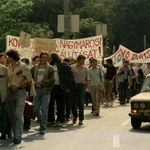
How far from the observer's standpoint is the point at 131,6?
6031cm

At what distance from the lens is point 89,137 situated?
883 cm

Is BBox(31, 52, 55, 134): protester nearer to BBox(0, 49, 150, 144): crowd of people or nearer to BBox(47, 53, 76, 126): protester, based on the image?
BBox(0, 49, 150, 144): crowd of people

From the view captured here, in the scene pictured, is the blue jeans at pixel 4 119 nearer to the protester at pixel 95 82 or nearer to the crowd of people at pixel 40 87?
the crowd of people at pixel 40 87

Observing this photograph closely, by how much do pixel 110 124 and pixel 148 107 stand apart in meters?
1.79

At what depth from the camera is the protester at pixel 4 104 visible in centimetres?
808

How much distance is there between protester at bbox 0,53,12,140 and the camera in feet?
26.5

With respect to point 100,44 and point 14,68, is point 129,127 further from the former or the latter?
point 100,44

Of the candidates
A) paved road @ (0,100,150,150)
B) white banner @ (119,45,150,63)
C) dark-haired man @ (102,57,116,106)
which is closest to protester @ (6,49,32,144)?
paved road @ (0,100,150,150)

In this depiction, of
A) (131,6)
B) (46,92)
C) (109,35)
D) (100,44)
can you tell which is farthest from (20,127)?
(131,6)

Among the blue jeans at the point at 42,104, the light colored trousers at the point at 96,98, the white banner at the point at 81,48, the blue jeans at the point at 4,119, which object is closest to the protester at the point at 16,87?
the blue jeans at the point at 4,119

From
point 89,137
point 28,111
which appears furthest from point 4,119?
point 89,137

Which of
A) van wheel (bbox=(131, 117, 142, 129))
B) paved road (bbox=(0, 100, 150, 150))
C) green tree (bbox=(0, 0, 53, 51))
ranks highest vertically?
green tree (bbox=(0, 0, 53, 51))

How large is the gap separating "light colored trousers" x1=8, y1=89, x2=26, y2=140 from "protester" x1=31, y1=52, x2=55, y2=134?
116 cm

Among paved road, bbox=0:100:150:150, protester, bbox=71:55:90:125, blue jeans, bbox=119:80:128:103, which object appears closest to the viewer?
paved road, bbox=0:100:150:150
